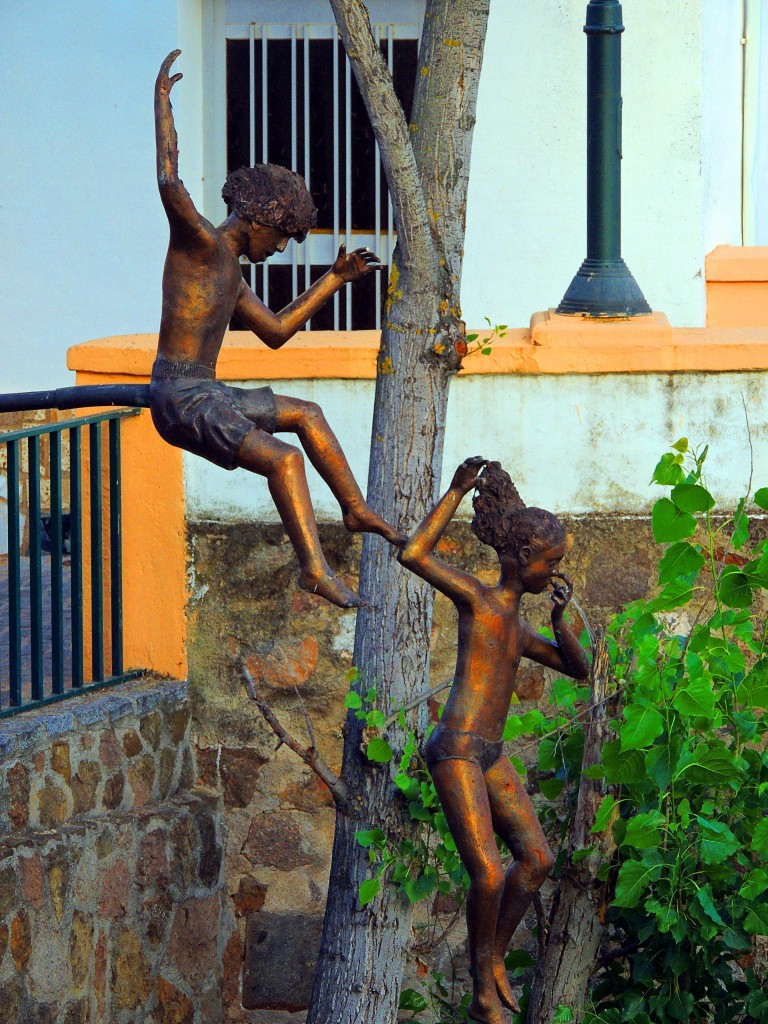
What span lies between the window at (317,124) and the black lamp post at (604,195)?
5.86 feet

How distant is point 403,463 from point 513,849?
134 cm

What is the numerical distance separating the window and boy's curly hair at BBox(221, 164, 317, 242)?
4.50 meters

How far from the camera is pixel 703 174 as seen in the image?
768 cm

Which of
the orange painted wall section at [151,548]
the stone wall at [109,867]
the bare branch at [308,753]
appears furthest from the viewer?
the orange painted wall section at [151,548]

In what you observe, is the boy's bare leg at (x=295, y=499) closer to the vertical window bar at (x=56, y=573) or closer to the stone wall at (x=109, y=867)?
the stone wall at (x=109, y=867)

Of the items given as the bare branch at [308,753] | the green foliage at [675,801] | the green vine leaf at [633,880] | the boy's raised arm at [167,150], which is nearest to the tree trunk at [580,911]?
the green foliage at [675,801]

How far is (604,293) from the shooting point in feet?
20.4

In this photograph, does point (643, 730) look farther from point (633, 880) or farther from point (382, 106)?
point (382, 106)

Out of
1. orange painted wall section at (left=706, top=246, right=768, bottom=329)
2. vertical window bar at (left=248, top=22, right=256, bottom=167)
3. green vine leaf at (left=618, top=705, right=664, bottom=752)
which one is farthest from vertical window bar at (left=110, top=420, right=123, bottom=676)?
orange painted wall section at (left=706, top=246, right=768, bottom=329)

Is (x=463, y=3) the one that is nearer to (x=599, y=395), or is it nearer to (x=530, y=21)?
(x=599, y=395)

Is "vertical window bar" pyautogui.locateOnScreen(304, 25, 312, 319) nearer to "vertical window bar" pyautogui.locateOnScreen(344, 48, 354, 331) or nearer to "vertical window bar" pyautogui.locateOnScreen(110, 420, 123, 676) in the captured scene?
"vertical window bar" pyautogui.locateOnScreen(344, 48, 354, 331)

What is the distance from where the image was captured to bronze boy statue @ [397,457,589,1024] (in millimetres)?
3525

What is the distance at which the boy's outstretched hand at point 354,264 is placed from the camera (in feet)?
12.1

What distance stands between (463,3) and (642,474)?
202 cm
